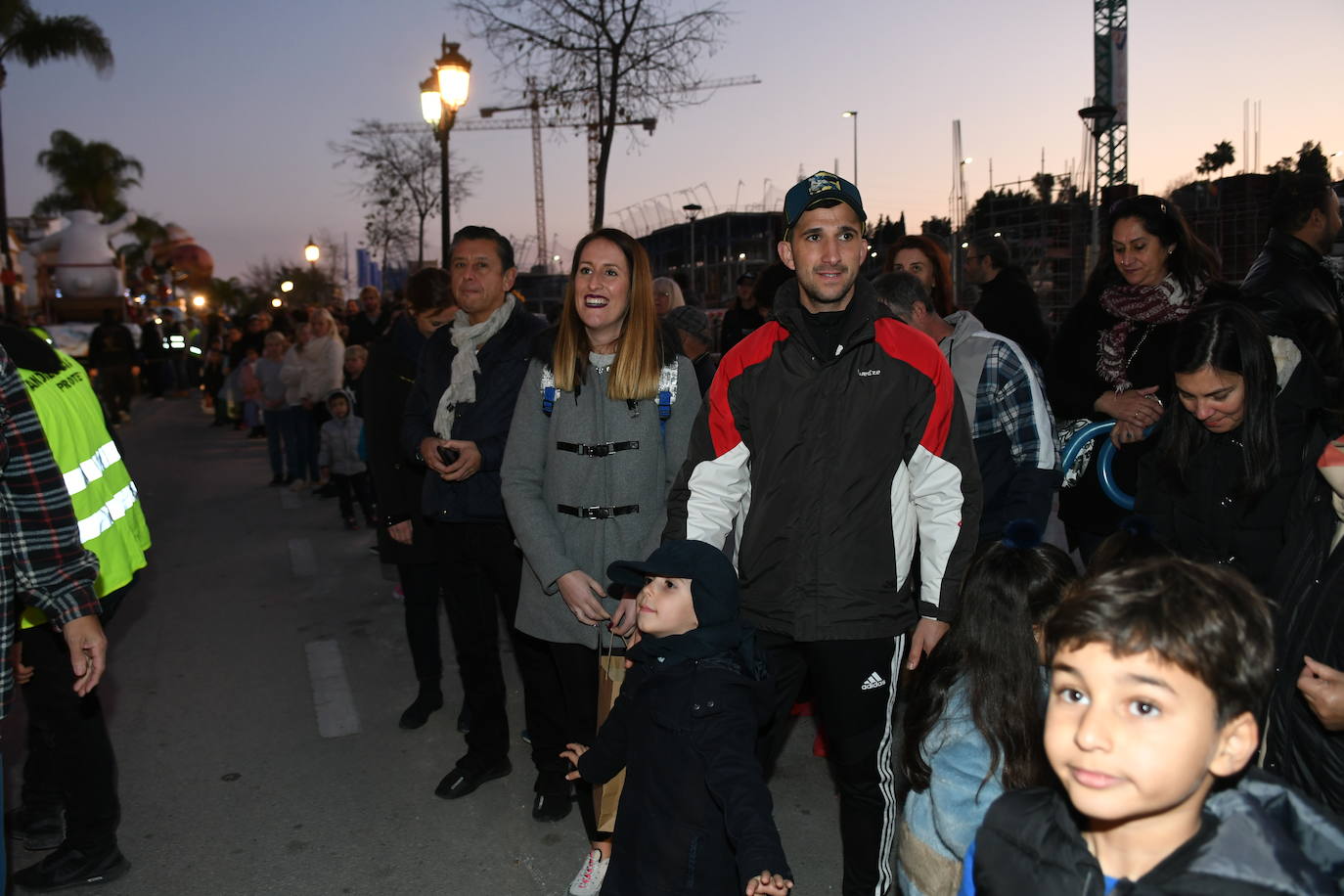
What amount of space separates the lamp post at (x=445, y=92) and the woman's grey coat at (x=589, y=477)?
9485 millimetres

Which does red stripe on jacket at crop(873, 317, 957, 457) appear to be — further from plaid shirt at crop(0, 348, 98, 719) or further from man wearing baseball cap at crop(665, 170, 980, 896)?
plaid shirt at crop(0, 348, 98, 719)

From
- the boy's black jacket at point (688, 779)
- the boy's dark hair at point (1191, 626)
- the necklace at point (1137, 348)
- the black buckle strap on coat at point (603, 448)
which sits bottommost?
the boy's black jacket at point (688, 779)

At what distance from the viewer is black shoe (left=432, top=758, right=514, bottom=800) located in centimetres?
453

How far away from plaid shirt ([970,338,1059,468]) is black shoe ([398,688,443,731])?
10.2 ft

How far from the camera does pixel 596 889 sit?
366 centimetres

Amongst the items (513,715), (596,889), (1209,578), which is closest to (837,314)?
(1209,578)

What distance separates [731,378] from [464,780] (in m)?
2.39

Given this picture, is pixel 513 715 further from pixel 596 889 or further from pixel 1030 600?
pixel 1030 600

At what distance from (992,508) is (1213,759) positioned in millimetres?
2363

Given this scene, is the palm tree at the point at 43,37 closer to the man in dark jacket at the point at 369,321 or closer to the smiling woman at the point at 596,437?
the man in dark jacket at the point at 369,321

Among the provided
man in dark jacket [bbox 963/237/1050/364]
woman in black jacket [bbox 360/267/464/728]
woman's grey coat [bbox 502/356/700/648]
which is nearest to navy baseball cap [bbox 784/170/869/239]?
woman's grey coat [bbox 502/356/700/648]

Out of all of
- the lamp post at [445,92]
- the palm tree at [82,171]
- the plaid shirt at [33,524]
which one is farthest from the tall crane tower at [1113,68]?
the palm tree at [82,171]

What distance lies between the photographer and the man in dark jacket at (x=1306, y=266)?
451 cm

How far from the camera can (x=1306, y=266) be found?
4.77 meters
